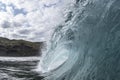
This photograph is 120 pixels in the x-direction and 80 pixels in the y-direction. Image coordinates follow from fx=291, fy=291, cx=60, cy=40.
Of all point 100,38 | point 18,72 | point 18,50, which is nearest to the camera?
point 100,38

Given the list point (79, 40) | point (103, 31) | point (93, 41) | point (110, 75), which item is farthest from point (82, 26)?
point (110, 75)

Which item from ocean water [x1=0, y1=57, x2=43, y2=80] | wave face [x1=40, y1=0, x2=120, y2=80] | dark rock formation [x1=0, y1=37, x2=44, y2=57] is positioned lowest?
wave face [x1=40, y1=0, x2=120, y2=80]

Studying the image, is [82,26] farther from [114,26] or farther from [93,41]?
[114,26]

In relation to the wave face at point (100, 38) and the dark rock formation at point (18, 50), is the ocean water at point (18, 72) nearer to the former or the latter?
the wave face at point (100, 38)

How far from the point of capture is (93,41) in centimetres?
945

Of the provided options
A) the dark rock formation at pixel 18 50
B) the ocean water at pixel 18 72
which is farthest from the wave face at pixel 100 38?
the dark rock formation at pixel 18 50

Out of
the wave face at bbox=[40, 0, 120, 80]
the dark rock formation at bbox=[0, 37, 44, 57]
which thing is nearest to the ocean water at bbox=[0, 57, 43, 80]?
the wave face at bbox=[40, 0, 120, 80]

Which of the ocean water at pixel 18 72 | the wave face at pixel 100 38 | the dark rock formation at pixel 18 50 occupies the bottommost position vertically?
the wave face at pixel 100 38

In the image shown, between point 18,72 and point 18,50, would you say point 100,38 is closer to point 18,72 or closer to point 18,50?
point 18,72

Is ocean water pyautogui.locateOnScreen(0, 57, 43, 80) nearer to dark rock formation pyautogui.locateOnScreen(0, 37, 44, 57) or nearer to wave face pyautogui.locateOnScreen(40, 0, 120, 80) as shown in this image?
wave face pyautogui.locateOnScreen(40, 0, 120, 80)

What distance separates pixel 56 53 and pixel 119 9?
11523 mm

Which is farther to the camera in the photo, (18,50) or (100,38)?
(18,50)

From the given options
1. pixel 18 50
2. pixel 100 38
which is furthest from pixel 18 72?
pixel 18 50

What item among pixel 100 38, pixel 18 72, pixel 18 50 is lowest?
pixel 100 38
